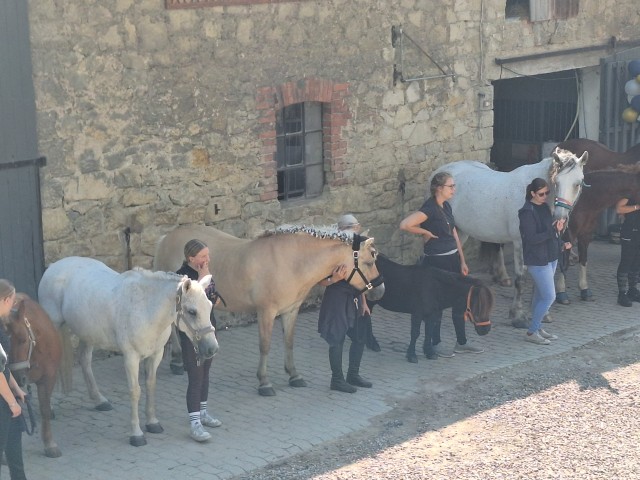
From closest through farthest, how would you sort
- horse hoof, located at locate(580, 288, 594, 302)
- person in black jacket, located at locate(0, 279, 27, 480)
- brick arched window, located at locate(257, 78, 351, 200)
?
person in black jacket, located at locate(0, 279, 27, 480)
brick arched window, located at locate(257, 78, 351, 200)
horse hoof, located at locate(580, 288, 594, 302)

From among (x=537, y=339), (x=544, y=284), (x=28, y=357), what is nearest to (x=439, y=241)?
(x=544, y=284)

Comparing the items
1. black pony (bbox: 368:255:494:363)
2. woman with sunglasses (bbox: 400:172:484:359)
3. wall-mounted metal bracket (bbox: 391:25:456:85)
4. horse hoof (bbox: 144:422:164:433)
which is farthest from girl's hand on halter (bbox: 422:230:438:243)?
horse hoof (bbox: 144:422:164:433)

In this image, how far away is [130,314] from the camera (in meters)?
8.91

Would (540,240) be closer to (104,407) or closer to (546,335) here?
(546,335)

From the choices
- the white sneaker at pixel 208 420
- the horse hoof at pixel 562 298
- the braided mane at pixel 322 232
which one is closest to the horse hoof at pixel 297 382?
the white sneaker at pixel 208 420

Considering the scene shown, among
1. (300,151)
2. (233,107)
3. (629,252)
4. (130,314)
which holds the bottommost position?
(629,252)

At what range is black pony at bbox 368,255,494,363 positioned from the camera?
10680 millimetres

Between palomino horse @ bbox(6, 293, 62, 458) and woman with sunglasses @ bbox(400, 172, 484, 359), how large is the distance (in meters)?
3.99

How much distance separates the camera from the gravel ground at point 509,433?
8586mm

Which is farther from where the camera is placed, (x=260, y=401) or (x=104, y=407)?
(x=260, y=401)

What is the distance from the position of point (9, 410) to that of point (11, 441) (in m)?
0.28

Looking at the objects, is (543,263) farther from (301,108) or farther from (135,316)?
(135,316)

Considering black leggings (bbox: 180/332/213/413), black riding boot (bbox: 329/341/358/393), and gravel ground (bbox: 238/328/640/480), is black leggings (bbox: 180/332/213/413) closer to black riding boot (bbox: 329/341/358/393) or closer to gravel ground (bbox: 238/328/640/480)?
gravel ground (bbox: 238/328/640/480)

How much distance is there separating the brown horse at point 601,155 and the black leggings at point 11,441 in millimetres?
8911
